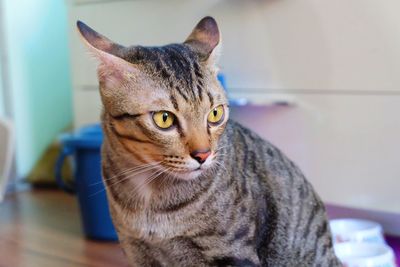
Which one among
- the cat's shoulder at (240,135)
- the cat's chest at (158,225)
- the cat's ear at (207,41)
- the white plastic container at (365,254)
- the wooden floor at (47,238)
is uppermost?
the cat's ear at (207,41)

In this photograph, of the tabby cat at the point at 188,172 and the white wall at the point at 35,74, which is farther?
the white wall at the point at 35,74

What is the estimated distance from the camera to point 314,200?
1.08 m

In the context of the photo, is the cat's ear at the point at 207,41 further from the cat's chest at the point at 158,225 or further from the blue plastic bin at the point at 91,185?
the blue plastic bin at the point at 91,185

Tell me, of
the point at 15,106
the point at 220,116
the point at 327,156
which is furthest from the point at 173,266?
the point at 15,106

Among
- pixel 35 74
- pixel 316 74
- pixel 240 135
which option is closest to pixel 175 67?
pixel 240 135

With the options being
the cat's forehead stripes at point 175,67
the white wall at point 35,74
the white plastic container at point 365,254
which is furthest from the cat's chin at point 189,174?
the white wall at point 35,74

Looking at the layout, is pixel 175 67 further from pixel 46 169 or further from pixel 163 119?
pixel 46 169

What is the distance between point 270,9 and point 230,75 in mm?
208

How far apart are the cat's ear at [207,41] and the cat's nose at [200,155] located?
0.53 feet

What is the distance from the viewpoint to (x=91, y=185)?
1.47 meters

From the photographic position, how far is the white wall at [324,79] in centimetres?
132

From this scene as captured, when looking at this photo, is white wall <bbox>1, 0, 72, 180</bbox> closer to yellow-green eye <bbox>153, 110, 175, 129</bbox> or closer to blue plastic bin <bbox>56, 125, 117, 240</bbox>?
blue plastic bin <bbox>56, 125, 117, 240</bbox>

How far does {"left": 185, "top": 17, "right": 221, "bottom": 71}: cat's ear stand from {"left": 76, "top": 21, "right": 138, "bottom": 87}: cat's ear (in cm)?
13

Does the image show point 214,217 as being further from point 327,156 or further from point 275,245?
point 327,156
